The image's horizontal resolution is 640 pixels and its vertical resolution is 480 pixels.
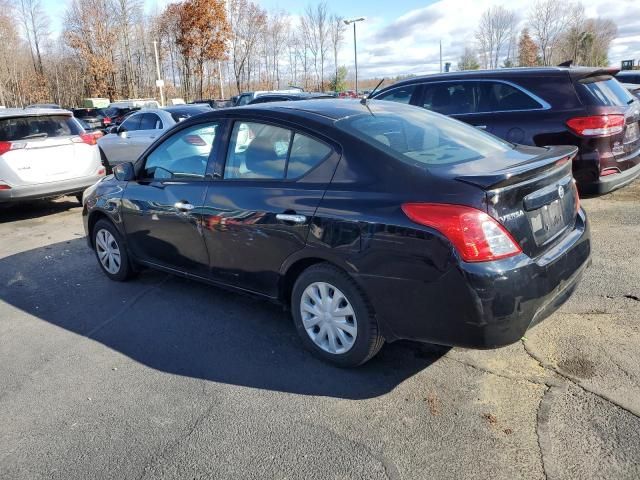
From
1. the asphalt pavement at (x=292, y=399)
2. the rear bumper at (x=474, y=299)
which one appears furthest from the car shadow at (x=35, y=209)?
the rear bumper at (x=474, y=299)

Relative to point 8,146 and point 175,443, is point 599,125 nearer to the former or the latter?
point 175,443

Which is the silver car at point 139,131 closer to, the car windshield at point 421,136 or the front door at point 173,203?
the front door at point 173,203

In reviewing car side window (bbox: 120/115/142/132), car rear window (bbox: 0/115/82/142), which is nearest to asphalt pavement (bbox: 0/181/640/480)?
car rear window (bbox: 0/115/82/142)

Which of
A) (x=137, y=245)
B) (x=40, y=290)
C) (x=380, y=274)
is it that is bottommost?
(x=40, y=290)

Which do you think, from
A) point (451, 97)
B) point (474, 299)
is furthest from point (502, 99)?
point (474, 299)

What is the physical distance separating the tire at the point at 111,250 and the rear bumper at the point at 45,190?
10.8 ft

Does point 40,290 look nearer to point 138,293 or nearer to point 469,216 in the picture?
point 138,293

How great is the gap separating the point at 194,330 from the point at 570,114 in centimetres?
447

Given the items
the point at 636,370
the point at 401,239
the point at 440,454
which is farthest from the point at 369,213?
the point at 636,370

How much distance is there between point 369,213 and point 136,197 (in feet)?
8.39

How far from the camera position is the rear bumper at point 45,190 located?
779cm

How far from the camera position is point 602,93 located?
227 inches

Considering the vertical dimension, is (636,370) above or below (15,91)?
below

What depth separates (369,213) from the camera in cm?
290
